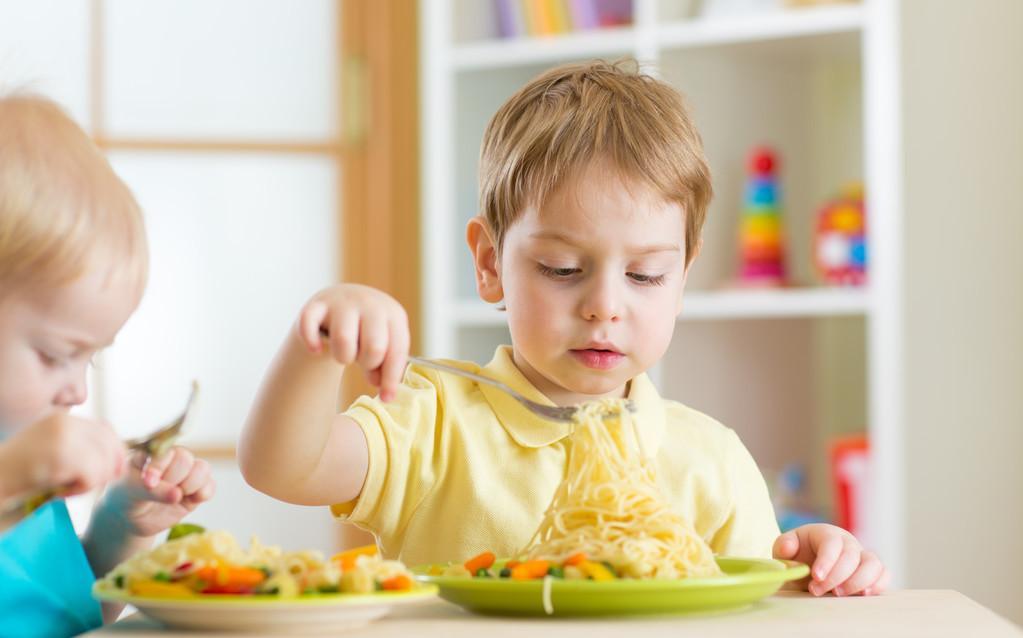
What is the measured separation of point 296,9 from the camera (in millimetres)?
3309

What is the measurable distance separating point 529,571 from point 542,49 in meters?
2.27

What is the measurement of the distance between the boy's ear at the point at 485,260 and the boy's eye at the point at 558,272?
4.8 inches

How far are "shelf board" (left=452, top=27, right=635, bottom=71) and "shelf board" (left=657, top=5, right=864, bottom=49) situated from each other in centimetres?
11

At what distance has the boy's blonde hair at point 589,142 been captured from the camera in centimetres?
120

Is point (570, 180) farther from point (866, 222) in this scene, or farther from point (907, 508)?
point (907, 508)

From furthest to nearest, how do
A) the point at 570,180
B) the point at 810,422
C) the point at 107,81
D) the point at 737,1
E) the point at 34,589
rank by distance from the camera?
1. the point at 107,81
2. the point at 810,422
3. the point at 737,1
4. the point at 570,180
5. the point at 34,589

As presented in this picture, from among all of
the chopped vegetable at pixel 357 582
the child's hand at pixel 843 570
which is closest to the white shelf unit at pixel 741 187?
the child's hand at pixel 843 570

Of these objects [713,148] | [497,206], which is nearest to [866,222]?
[713,148]

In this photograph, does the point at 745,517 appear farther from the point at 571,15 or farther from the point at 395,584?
the point at 571,15

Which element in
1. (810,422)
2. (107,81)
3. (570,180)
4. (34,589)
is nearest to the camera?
(34,589)

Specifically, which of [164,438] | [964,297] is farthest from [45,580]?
[964,297]

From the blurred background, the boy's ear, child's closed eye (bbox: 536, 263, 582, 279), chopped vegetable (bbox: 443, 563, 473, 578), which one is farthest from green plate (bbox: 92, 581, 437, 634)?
the blurred background

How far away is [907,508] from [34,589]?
7.69 ft

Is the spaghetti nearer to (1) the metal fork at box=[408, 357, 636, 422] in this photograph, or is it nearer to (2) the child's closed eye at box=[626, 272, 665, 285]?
(1) the metal fork at box=[408, 357, 636, 422]
